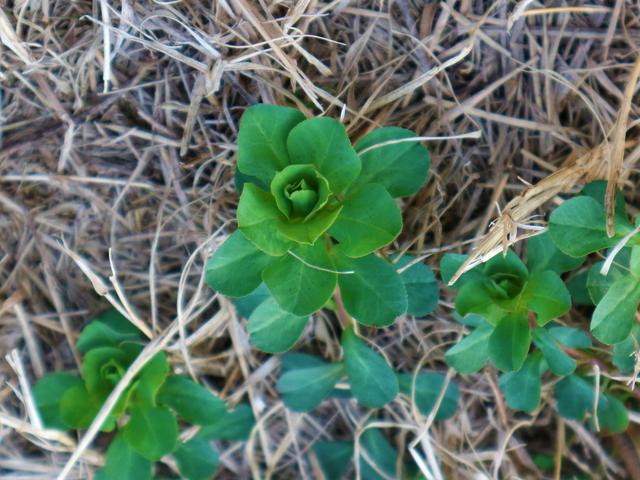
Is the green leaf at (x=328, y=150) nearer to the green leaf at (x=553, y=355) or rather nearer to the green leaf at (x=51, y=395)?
the green leaf at (x=553, y=355)

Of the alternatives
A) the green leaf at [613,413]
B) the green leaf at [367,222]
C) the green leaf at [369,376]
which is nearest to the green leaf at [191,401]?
the green leaf at [369,376]

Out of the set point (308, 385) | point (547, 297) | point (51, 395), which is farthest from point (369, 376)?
point (51, 395)

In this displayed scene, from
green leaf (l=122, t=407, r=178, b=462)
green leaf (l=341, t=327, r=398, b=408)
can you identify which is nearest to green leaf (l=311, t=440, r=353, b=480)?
green leaf (l=341, t=327, r=398, b=408)

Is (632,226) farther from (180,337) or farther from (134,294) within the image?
(134,294)

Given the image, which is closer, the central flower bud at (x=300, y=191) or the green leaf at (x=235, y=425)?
the central flower bud at (x=300, y=191)

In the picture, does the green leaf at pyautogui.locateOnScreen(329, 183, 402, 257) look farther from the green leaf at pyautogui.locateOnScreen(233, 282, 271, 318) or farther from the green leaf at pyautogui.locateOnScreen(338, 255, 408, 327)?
the green leaf at pyautogui.locateOnScreen(233, 282, 271, 318)

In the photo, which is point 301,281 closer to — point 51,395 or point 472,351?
point 472,351

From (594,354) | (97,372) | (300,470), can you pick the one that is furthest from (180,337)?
(594,354)
